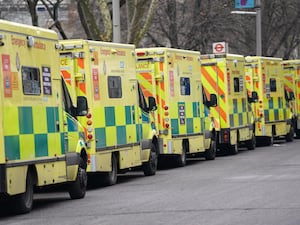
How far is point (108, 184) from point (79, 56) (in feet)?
8.77

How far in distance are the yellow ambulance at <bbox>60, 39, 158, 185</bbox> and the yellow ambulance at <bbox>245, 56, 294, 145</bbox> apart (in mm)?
10538

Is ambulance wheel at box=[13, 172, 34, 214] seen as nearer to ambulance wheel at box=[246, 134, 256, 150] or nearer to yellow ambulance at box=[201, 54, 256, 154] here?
yellow ambulance at box=[201, 54, 256, 154]

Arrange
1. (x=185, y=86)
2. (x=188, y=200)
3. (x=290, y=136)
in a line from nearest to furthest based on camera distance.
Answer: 1. (x=188, y=200)
2. (x=185, y=86)
3. (x=290, y=136)

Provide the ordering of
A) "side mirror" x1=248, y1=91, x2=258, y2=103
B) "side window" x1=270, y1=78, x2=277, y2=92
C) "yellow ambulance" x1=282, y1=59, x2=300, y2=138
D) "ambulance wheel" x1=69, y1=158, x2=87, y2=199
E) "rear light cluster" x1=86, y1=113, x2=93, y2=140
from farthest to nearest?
"yellow ambulance" x1=282, y1=59, x2=300, y2=138 → "side window" x1=270, y1=78, x2=277, y2=92 → "side mirror" x1=248, y1=91, x2=258, y2=103 → "rear light cluster" x1=86, y1=113, x2=93, y2=140 → "ambulance wheel" x1=69, y1=158, x2=87, y2=199

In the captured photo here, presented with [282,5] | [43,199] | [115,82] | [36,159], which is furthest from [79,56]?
[282,5]

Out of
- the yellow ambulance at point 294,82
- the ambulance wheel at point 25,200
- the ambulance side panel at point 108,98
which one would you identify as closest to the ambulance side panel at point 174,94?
the ambulance side panel at point 108,98

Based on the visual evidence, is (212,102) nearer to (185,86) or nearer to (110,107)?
(185,86)

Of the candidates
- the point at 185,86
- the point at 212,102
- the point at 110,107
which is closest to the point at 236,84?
the point at 212,102

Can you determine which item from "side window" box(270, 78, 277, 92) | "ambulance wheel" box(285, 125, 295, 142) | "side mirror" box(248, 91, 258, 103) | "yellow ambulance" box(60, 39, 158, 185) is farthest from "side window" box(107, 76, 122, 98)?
"ambulance wheel" box(285, 125, 295, 142)

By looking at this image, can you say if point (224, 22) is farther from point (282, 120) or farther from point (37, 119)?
point (37, 119)

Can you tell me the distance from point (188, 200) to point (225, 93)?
13040 mm

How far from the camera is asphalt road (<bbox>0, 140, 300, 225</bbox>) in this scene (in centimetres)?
1228

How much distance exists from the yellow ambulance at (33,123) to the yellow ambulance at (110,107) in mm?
1534

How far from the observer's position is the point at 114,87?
62.7 feet
